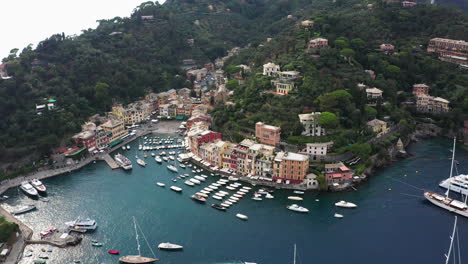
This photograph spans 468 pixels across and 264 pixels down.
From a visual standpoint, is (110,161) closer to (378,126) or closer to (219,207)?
(219,207)

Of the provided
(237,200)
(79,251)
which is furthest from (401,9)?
(79,251)

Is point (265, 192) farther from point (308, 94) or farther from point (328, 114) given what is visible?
point (308, 94)

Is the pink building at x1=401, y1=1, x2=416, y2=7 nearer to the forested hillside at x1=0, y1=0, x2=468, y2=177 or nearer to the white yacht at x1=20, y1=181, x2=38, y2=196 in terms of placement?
the forested hillside at x1=0, y1=0, x2=468, y2=177

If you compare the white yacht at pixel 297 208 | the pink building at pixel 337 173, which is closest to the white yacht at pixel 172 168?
the white yacht at pixel 297 208

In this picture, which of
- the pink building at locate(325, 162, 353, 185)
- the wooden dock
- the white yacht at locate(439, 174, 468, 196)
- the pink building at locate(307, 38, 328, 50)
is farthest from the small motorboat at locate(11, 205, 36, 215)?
the pink building at locate(307, 38, 328, 50)

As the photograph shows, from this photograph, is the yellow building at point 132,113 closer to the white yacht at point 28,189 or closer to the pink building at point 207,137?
the pink building at point 207,137

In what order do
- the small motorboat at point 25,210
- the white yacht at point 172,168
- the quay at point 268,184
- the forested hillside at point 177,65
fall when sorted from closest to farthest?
1. the small motorboat at point 25,210
2. the quay at point 268,184
3. the white yacht at point 172,168
4. the forested hillside at point 177,65

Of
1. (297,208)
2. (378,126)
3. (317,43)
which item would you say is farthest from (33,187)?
(317,43)
